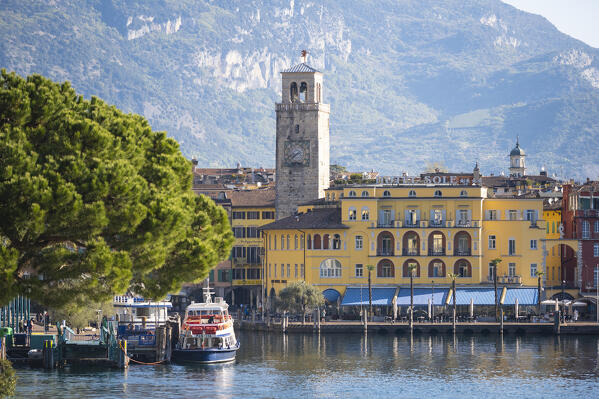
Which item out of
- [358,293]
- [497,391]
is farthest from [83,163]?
[358,293]

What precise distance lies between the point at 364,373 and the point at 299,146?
60666 millimetres

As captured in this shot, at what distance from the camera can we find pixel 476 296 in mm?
139250

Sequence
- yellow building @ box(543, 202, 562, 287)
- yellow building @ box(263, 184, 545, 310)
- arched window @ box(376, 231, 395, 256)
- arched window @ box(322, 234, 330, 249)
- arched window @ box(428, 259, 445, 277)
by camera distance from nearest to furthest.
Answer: yellow building @ box(263, 184, 545, 310), arched window @ box(428, 259, 445, 277), arched window @ box(376, 231, 395, 256), arched window @ box(322, 234, 330, 249), yellow building @ box(543, 202, 562, 287)

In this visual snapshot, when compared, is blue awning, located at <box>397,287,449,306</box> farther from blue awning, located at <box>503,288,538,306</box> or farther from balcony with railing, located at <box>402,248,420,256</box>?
blue awning, located at <box>503,288,538,306</box>

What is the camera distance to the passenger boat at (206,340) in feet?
358

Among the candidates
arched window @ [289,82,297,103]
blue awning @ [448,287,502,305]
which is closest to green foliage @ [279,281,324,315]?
blue awning @ [448,287,502,305]

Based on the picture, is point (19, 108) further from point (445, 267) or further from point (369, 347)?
point (445, 267)

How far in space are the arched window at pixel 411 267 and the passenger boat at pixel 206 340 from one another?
32.4 meters

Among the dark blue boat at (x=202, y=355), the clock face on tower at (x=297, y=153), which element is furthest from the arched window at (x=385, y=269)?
the dark blue boat at (x=202, y=355)

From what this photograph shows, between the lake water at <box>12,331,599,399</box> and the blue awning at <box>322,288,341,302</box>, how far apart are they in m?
16.2

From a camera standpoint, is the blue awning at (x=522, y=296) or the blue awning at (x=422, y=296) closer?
the blue awning at (x=522, y=296)

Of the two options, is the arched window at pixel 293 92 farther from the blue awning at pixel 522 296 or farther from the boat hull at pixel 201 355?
the boat hull at pixel 201 355

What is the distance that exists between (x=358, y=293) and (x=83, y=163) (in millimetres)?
87182

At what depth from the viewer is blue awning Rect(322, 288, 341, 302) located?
143 m
